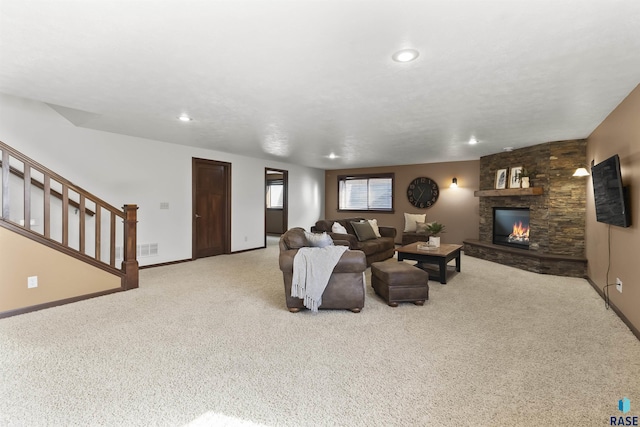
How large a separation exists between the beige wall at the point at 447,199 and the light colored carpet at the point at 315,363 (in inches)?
155

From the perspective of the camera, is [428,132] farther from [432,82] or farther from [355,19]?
[355,19]

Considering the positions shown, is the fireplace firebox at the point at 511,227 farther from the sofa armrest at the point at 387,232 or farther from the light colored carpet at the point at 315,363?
the light colored carpet at the point at 315,363

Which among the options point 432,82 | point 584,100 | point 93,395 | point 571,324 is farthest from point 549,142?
point 93,395

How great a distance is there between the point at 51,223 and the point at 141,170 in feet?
4.94

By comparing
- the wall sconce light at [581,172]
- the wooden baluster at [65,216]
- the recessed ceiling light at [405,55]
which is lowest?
the wooden baluster at [65,216]

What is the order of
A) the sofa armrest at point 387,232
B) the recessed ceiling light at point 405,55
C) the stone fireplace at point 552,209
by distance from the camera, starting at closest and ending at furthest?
the recessed ceiling light at point 405,55
the stone fireplace at point 552,209
the sofa armrest at point 387,232

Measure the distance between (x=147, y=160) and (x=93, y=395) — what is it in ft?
14.3

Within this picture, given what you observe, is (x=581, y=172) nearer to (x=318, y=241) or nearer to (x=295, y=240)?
(x=318, y=241)

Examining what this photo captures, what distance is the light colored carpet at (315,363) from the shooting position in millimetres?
1812

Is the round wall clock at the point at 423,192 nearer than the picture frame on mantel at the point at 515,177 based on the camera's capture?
No

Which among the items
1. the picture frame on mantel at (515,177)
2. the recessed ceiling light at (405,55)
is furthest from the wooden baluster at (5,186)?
the picture frame on mantel at (515,177)

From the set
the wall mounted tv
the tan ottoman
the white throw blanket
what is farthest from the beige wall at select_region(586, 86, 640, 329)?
the white throw blanket

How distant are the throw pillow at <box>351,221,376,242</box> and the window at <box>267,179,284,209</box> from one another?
15.0ft

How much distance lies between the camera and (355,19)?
1.89 meters
